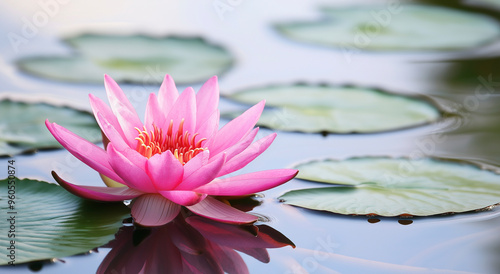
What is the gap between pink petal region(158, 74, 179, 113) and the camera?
1.40 metres

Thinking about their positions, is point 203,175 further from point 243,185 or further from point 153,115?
point 153,115

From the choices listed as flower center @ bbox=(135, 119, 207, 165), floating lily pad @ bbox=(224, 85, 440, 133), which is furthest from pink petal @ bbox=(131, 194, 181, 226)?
floating lily pad @ bbox=(224, 85, 440, 133)

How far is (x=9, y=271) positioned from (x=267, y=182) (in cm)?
52

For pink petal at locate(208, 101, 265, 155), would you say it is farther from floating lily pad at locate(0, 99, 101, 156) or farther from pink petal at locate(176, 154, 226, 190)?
floating lily pad at locate(0, 99, 101, 156)

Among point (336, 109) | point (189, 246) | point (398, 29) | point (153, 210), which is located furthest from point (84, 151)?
point (398, 29)

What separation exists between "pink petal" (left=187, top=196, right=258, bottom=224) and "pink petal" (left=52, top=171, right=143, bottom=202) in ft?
0.43

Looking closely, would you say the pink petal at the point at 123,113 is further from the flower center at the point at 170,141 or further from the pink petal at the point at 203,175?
the pink petal at the point at 203,175

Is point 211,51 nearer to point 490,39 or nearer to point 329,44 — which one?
point 329,44

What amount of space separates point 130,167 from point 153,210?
12 cm

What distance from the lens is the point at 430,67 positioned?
8.30ft

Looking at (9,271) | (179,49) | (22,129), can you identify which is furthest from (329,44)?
(9,271)

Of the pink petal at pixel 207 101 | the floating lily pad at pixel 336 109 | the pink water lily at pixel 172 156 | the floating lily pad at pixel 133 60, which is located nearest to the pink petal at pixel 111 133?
the pink water lily at pixel 172 156

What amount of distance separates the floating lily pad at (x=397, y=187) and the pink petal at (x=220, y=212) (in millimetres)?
164

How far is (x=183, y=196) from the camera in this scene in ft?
3.86
